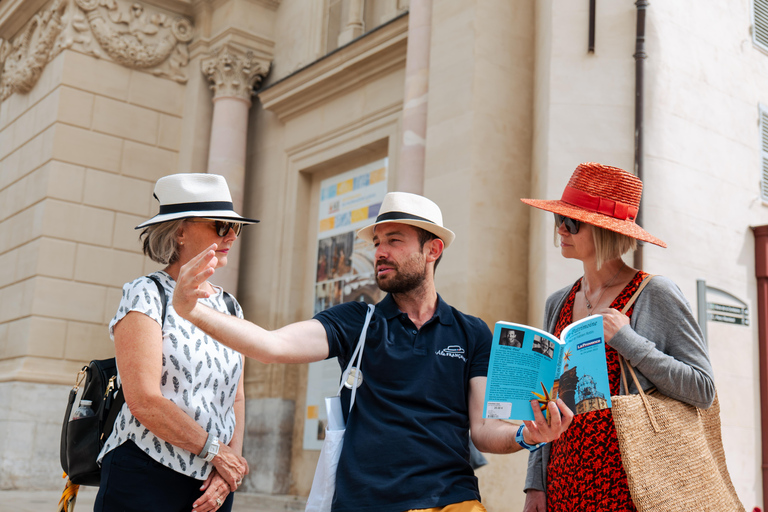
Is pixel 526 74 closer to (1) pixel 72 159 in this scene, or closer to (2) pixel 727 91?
(2) pixel 727 91

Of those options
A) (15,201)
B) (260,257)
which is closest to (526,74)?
(260,257)

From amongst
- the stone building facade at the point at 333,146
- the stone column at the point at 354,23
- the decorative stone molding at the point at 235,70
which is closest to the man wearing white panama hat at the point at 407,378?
the stone building facade at the point at 333,146

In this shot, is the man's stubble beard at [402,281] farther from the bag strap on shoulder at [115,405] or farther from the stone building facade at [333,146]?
the stone building facade at [333,146]

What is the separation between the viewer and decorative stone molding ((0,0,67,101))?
12.7 metres

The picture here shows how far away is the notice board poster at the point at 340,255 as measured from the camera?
10688 mm

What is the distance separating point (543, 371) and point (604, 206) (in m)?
0.73

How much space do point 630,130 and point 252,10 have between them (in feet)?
24.5

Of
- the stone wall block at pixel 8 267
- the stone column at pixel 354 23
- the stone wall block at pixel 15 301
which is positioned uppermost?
the stone column at pixel 354 23

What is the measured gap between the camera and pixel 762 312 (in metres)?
8.20

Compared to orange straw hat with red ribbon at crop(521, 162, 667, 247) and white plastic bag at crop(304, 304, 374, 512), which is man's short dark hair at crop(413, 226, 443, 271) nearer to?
orange straw hat with red ribbon at crop(521, 162, 667, 247)

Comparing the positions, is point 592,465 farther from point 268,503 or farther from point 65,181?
point 65,181

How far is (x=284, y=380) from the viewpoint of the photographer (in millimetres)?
11484

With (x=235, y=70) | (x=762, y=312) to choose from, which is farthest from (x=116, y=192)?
(x=762, y=312)

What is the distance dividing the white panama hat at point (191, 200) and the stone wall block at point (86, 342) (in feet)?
31.3
